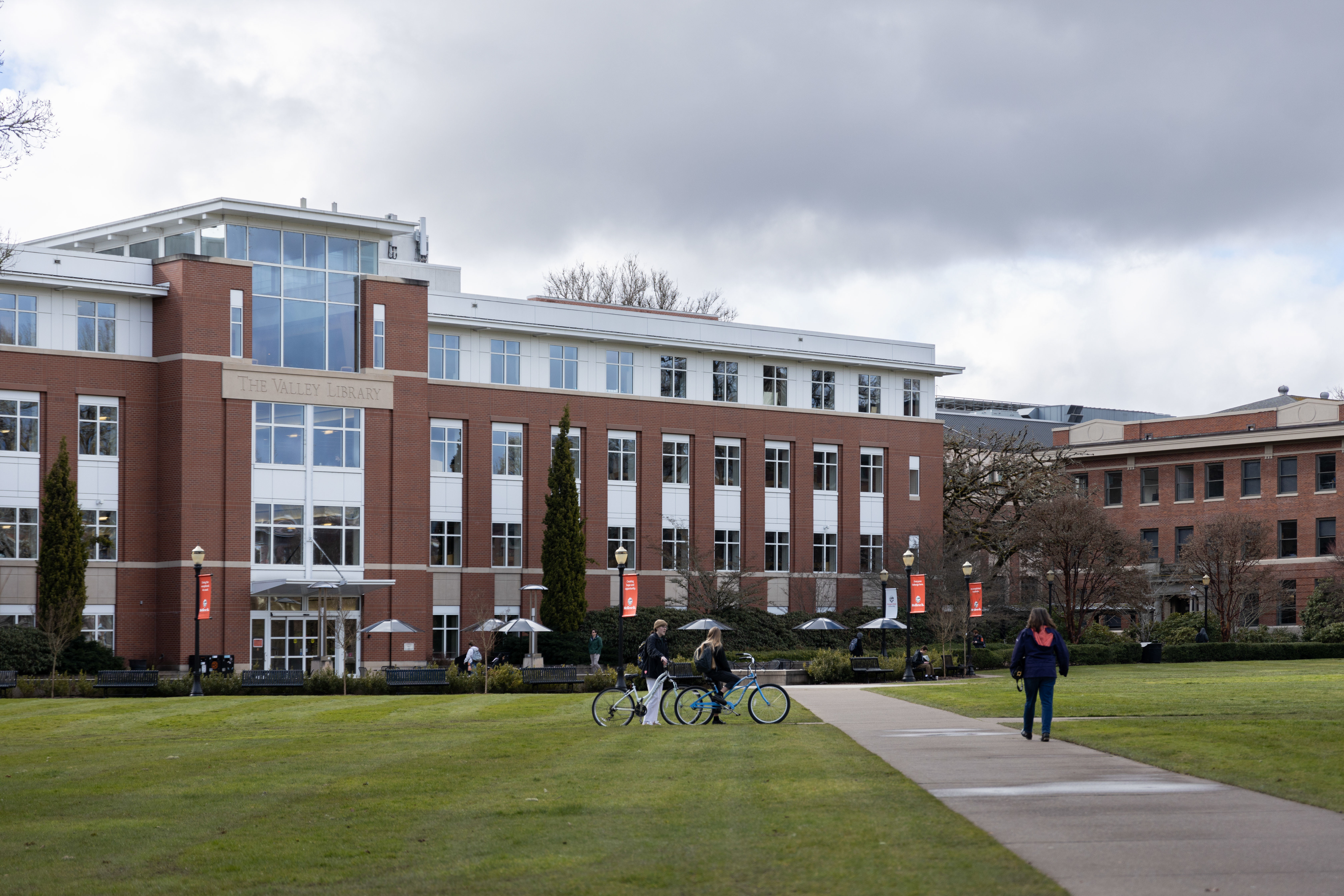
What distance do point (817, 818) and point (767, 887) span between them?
110 inches

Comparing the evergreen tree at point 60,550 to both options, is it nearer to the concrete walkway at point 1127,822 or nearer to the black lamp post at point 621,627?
the black lamp post at point 621,627

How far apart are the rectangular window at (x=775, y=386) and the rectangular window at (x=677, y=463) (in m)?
4.50

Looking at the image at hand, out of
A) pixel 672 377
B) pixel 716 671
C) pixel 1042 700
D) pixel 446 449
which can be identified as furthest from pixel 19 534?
pixel 1042 700

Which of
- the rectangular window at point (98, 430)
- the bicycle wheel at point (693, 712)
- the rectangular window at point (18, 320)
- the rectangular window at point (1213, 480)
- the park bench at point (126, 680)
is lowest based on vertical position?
the park bench at point (126, 680)

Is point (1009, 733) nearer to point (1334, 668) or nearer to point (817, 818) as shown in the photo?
point (817, 818)

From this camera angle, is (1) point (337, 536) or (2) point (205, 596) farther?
(1) point (337, 536)

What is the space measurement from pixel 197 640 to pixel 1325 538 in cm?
5708

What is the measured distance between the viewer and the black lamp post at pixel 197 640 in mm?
38906

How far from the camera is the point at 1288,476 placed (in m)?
78.2

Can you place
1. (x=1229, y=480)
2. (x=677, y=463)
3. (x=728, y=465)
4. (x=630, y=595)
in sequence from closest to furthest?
(x=630, y=595) < (x=677, y=463) < (x=728, y=465) < (x=1229, y=480)

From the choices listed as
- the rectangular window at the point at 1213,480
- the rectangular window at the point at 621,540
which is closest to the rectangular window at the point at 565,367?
the rectangular window at the point at 621,540

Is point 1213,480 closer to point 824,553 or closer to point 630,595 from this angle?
point 824,553

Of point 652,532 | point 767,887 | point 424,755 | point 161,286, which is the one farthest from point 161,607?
point 767,887

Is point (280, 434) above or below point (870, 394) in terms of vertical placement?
below
